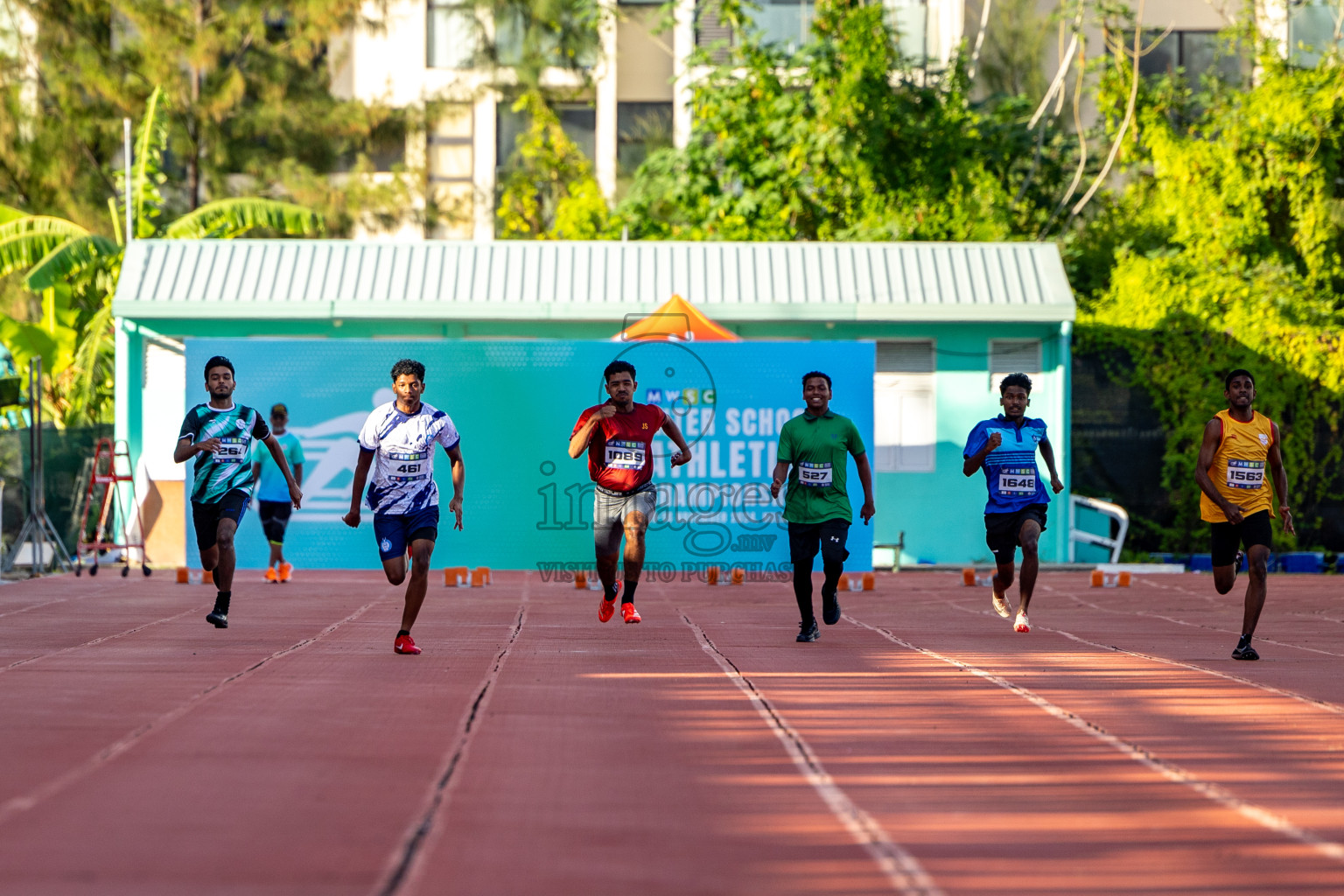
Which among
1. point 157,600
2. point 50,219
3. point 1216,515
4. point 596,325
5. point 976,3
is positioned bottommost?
point 157,600

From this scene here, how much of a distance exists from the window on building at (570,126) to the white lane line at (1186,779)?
27.6 metres

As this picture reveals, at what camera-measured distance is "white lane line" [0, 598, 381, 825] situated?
5.29 m

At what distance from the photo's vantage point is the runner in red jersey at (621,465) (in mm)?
11578

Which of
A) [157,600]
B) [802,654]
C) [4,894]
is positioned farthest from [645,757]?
[157,600]

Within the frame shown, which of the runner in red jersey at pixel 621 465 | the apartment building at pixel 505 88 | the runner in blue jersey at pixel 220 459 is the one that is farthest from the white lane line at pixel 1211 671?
the apartment building at pixel 505 88

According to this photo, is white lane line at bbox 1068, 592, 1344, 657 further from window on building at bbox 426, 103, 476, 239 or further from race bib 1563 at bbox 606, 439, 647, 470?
window on building at bbox 426, 103, 476, 239

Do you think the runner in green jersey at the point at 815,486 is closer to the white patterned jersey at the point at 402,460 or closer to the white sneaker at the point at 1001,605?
the white sneaker at the point at 1001,605

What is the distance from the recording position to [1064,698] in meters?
8.20

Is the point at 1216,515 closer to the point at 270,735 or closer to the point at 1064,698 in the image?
the point at 1064,698

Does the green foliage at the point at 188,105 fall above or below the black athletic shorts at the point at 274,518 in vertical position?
above

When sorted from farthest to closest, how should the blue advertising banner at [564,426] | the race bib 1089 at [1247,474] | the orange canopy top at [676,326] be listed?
the orange canopy top at [676,326] < the blue advertising banner at [564,426] < the race bib 1089 at [1247,474]

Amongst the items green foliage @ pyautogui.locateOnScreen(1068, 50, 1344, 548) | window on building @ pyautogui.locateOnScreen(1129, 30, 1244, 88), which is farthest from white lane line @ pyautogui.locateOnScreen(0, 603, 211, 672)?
window on building @ pyautogui.locateOnScreen(1129, 30, 1244, 88)

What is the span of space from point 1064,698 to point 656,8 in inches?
1118

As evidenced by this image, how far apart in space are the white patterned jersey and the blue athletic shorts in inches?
1.3
